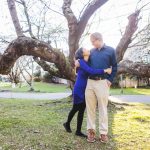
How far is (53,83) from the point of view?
161 feet

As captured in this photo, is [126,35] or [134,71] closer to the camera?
[134,71]

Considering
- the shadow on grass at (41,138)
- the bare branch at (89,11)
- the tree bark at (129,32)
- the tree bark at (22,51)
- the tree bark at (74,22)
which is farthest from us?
the tree bark at (129,32)

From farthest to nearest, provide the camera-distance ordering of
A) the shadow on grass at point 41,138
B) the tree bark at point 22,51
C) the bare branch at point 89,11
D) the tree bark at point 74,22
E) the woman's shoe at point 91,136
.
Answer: the tree bark at point 74,22
the bare branch at point 89,11
the tree bark at point 22,51
the woman's shoe at point 91,136
the shadow on grass at point 41,138

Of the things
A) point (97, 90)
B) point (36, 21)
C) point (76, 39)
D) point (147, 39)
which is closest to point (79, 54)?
point (97, 90)

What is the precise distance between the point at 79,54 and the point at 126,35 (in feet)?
26.0

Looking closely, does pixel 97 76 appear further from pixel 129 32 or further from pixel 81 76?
pixel 129 32

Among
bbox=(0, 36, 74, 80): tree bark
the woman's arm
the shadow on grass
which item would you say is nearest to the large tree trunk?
bbox=(0, 36, 74, 80): tree bark

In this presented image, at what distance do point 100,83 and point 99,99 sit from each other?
0.29 meters

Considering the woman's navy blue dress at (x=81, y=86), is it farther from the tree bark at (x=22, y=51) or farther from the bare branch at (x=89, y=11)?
the bare branch at (x=89, y=11)

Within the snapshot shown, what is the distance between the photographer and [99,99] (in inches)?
267

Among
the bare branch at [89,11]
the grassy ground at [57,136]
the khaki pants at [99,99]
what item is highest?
the bare branch at [89,11]

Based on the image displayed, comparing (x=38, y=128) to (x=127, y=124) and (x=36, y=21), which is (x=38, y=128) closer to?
(x=127, y=124)

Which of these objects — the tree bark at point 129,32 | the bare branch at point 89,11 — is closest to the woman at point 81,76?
the bare branch at point 89,11

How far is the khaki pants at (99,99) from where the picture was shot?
676cm
